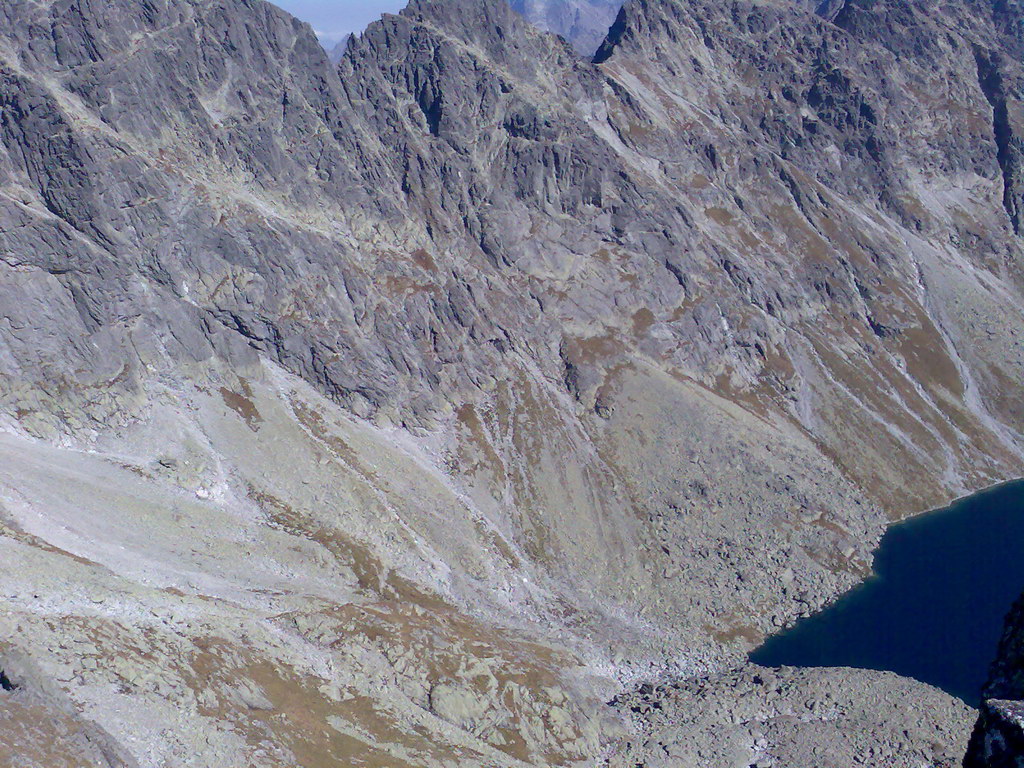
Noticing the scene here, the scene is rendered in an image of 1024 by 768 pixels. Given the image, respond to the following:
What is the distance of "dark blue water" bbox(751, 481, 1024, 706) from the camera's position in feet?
271

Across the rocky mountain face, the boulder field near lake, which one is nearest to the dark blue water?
the boulder field near lake

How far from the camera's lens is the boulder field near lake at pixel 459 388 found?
6191cm

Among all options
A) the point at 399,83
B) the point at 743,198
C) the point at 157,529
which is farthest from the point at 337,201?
the point at 743,198

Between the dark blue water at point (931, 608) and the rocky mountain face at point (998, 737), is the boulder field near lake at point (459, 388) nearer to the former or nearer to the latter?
the dark blue water at point (931, 608)

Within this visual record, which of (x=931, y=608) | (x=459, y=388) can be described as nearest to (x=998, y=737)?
(x=931, y=608)

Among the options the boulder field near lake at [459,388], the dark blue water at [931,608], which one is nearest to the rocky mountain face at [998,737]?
the boulder field near lake at [459,388]

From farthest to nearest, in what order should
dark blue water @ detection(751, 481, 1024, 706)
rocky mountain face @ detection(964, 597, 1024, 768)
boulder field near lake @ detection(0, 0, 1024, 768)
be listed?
dark blue water @ detection(751, 481, 1024, 706) < boulder field near lake @ detection(0, 0, 1024, 768) < rocky mountain face @ detection(964, 597, 1024, 768)

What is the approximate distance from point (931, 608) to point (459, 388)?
2451 inches

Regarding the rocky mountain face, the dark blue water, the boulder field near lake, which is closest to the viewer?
the rocky mountain face

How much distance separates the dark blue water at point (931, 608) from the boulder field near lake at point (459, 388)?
3862 mm

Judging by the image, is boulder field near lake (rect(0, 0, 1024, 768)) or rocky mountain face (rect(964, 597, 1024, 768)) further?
boulder field near lake (rect(0, 0, 1024, 768))

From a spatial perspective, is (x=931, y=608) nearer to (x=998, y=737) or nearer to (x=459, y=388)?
(x=459, y=388)

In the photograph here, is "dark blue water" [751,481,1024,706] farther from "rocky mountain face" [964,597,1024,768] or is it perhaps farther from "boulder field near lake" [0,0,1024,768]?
"rocky mountain face" [964,597,1024,768]

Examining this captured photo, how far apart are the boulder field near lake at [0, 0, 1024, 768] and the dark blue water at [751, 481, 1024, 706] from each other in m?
3.86
